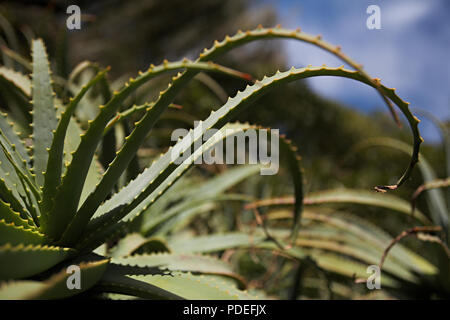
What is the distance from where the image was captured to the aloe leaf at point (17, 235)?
54 cm

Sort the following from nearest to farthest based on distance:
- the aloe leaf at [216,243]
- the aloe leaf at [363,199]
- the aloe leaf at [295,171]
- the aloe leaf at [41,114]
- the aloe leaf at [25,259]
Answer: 1. the aloe leaf at [25,259]
2. the aloe leaf at [41,114]
3. the aloe leaf at [295,171]
4. the aloe leaf at [216,243]
5. the aloe leaf at [363,199]

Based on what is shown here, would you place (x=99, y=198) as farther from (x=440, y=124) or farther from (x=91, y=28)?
(x=91, y=28)

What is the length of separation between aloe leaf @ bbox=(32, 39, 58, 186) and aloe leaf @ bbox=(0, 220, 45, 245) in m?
0.13

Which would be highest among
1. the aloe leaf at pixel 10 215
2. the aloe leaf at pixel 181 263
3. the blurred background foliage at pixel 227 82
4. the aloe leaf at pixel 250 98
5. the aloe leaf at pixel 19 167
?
the blurred background foliage at pixel 227 82

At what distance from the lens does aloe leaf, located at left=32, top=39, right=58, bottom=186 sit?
2.32 feet

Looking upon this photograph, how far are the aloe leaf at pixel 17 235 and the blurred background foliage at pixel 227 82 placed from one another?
686 millimetres

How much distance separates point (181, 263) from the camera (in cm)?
80

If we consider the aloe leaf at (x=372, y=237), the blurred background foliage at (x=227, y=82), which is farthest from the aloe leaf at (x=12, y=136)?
the aloe leaf at (x=372, y=237)

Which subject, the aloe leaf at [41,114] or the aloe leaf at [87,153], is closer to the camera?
the aloe leaf at [87,153]

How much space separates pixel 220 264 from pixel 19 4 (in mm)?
7043

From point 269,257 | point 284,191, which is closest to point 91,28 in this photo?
point 284,191

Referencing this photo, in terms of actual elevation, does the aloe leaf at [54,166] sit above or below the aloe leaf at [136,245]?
above

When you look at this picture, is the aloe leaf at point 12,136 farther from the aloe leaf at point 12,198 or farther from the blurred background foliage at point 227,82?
the blurred background foliage at point 227,82

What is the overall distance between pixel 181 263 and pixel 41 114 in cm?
39
